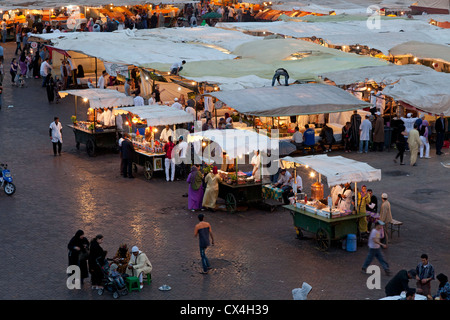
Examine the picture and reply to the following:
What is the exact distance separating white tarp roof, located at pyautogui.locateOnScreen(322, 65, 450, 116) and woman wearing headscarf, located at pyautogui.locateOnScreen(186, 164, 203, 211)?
8.86m

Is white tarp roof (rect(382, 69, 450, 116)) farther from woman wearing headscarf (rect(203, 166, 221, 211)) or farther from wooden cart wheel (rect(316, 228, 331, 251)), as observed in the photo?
wooden cart wheel (rect(316, 228, 331, 251))

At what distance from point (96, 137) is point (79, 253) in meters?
11.2

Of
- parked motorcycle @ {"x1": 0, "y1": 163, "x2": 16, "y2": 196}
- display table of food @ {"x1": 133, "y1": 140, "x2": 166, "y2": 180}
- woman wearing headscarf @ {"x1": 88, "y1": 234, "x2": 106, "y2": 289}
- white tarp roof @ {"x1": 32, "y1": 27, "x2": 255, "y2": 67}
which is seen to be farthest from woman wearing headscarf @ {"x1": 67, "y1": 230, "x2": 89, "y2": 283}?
white tarp roof @ {"x1": 32, "y1": 27, "x2": 255, "y2": 67}

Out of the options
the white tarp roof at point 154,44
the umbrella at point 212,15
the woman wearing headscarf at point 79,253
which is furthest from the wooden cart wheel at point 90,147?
the umbrella at point 212,15

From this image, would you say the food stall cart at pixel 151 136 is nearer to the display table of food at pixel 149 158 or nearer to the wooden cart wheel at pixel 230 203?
the display table of food at pixel 149 158

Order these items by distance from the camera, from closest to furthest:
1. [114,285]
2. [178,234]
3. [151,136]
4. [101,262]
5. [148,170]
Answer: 1. [114,285]
2. [101,262]
3. [178,234]
4. [148,170]
5. [151,136]

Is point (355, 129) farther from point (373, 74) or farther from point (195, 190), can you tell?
point (195, 190)

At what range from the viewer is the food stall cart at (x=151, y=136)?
23188mm

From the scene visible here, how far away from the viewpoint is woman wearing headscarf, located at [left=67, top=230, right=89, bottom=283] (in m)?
15.2

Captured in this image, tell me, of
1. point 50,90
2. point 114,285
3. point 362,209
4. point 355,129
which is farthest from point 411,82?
point 50,90

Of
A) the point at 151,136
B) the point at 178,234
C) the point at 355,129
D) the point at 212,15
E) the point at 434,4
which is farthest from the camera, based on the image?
the point at 212,15

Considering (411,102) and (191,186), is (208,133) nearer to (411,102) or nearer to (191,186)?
(191,186)

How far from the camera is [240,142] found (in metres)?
19.9

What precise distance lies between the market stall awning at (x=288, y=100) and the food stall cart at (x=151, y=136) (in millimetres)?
1775
